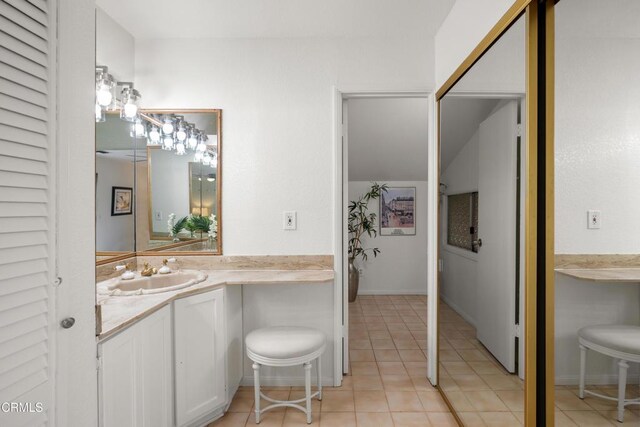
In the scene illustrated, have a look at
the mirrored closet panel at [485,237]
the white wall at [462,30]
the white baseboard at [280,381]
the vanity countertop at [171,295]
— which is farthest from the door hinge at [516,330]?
the white baseboard at [280,381]

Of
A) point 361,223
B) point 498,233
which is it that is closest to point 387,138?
point 361,223

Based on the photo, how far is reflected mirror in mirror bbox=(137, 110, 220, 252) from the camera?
2.48m

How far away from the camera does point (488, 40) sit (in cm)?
160

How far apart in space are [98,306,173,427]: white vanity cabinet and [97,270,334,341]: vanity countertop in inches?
1.8

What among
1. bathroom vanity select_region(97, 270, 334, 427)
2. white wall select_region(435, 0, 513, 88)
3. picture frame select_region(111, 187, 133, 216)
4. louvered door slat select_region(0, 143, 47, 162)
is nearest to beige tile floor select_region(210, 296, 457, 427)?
bathroom vanity select_region(97, 270, 334, 427)

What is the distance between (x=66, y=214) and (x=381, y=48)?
7.34 feet

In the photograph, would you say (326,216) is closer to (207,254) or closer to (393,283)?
(207,254)

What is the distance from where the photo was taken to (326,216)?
250 cm

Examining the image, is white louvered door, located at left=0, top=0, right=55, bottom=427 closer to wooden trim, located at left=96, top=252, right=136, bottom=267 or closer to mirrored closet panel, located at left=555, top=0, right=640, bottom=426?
wooden trim, located at left=96, top=252, right=136, bottom=267

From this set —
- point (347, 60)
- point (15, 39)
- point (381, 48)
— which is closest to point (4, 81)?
point (15, 39)

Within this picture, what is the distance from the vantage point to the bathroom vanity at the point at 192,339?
4.57ft

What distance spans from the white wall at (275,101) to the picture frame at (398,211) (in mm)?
2633

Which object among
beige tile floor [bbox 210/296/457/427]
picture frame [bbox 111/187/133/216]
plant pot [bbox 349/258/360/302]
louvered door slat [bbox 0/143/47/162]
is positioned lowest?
beige tile floor [bbox 210/296/457/427]

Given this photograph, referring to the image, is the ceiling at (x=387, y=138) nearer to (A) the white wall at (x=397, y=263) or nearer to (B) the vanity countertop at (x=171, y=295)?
(A) the white wall at (x=397, y=263)
